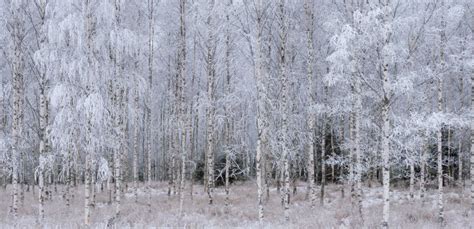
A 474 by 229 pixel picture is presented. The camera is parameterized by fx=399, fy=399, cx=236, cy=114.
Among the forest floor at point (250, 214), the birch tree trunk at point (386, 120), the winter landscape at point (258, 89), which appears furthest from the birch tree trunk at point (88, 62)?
the birch tree trunk at point (386, 120)

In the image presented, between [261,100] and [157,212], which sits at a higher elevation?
[261,100]

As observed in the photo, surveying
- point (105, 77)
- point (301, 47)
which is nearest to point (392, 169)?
point (301, 47)

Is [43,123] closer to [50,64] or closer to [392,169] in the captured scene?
[50,64]

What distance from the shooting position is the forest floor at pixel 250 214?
11664mm

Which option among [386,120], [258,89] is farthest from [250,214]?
[386,120]

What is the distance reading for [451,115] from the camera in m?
12.8

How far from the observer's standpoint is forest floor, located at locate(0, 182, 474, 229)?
11664 mm

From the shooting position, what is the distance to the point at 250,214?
1461cm

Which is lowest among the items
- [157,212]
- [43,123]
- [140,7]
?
[157,212]

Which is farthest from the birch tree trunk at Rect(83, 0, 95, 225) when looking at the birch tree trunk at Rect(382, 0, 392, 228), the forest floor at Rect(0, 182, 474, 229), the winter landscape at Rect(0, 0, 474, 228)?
the birch tree trunk at Rect(382, 0, 392, 228)

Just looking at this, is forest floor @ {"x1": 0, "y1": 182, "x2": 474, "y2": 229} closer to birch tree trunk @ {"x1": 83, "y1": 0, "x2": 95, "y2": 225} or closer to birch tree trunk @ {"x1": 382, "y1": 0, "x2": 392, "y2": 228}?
birch tree trunk @ {"x1": 83, "y1": 0, "x2": 95, "y2": 225}

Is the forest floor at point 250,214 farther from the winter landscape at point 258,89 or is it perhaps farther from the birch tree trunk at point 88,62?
the birch tree trunk at point 88,62

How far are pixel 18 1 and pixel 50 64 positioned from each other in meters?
3.54

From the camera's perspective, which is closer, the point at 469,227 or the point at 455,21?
the point at 469,227
